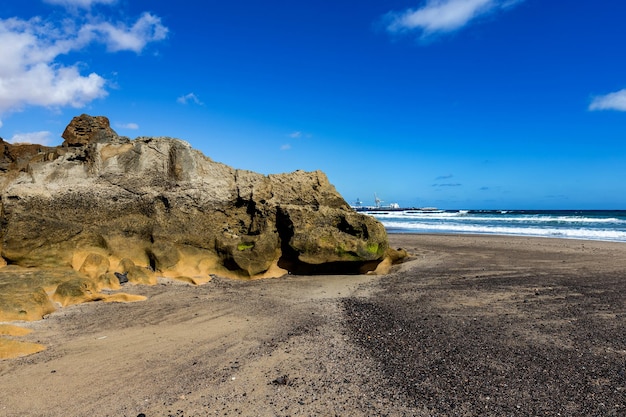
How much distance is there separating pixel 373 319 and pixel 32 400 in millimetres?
5037

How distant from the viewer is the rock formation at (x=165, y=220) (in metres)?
9.73

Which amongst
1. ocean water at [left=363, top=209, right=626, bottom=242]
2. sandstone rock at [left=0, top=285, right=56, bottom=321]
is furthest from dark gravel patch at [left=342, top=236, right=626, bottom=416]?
ocean water at [left=363, top=209, right=626, bottom=242]

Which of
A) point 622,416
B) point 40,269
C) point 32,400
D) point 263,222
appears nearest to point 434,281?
point 263,222

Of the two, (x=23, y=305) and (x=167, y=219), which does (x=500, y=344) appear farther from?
(x=167, y=219)

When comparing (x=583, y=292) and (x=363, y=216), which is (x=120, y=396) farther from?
(x=583, y=292)

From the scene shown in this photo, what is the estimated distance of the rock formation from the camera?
31.9 feet

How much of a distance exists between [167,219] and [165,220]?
0.06 metres

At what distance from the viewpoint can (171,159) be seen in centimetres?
1152

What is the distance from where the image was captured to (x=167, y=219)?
11.0m

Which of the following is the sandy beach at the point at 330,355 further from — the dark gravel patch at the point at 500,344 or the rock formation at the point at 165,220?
the rock formation at the point at 165,220

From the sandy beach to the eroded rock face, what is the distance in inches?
69.4

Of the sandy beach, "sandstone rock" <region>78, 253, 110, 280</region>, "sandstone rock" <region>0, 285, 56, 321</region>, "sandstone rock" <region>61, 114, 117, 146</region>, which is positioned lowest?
the sandy beach

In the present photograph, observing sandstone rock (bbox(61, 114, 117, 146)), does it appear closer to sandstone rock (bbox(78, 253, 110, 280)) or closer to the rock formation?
the rock formation

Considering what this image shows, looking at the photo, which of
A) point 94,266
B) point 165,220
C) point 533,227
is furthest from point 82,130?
point 533,227
